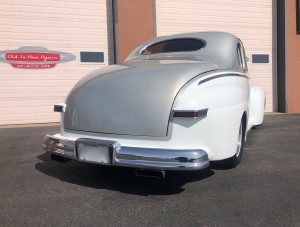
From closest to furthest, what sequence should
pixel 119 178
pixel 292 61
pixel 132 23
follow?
pixel 119 178, pixel 132 23, pixel 292 61

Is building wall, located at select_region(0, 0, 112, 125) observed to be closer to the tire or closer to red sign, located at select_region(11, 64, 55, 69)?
red sign, located at select_region(11, 64, 55, 69)

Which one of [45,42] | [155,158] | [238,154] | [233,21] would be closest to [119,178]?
[155,158]

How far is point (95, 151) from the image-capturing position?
340cm

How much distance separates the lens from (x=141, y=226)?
9.23 feet

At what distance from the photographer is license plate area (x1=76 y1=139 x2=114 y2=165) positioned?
3.33 m

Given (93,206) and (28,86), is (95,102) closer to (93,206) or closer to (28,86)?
(93,206)

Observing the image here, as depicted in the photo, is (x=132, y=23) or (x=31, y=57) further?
(x=132, y=23)

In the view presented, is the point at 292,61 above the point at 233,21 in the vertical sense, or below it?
below

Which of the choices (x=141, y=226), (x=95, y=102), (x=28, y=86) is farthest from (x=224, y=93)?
(x=28, y=86)

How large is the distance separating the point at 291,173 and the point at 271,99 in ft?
24.6

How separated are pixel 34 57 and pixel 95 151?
6310 mm

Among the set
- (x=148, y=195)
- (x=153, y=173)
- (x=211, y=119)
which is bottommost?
(x=148, y=195)

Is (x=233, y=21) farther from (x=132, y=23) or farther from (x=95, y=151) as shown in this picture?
(x=95, y=151)

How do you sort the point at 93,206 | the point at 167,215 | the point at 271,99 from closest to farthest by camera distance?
the point at 167,215
the point at 93,206
the point at 271,99
